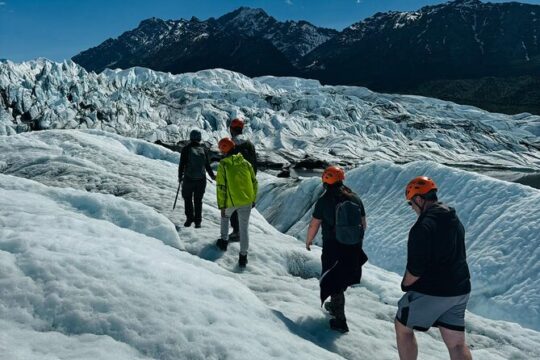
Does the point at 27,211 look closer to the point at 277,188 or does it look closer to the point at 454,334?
the point at 454,334

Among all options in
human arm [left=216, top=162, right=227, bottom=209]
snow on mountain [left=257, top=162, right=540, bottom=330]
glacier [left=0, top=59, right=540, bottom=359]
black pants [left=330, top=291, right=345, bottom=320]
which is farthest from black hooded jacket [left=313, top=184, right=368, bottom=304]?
snow on mountain [left=257, top=162, right=540, bottom=330]

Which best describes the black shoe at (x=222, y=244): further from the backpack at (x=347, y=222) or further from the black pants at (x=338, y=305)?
the backpack at (x=347, y=222)

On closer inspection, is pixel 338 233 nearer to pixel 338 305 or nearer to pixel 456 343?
pixel 338 305

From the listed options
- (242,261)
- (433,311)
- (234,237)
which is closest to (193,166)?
(234,237)

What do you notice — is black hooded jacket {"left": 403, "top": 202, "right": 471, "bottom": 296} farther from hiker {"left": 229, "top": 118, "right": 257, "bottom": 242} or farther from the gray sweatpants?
hiker {"left": 229, "top": 118, "right": 257, "bottom": 242}

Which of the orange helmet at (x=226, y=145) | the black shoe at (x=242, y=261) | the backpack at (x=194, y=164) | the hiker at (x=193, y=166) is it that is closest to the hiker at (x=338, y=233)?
the black shoe at (x=242, y=261)

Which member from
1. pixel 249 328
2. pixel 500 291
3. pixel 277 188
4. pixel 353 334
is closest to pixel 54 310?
pixel 249 328

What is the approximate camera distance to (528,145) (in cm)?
10012

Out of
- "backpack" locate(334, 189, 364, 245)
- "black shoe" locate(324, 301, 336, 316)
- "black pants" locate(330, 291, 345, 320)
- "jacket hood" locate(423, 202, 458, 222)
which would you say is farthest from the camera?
"black shoe" locate(324, 301, 336, 316)

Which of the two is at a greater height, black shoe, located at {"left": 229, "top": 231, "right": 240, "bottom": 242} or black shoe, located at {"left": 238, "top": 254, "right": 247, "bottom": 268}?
black shoe, located at {"left": 229, "top": 231, "right": 240, "bottom": 242}

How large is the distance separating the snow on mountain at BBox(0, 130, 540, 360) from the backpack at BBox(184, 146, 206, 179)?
1.14 meters

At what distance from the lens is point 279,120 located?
333 ft

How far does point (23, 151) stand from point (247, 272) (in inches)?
416

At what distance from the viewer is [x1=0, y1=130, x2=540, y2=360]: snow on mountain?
4340 millimetres
